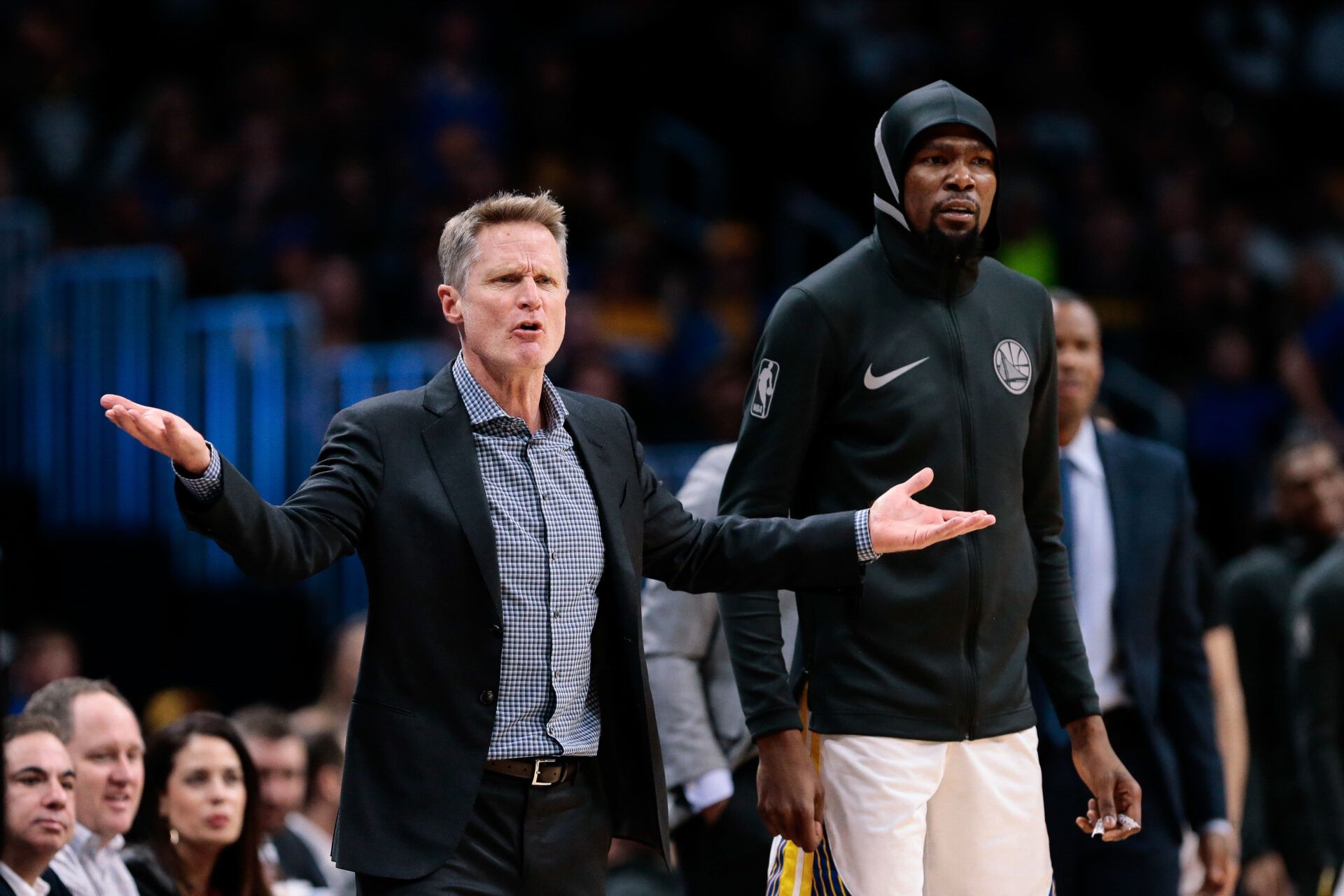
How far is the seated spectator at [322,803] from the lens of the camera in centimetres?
698

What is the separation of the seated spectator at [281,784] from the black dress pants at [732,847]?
2.03 meters

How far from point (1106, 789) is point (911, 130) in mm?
1435

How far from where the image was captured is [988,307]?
4059 mm

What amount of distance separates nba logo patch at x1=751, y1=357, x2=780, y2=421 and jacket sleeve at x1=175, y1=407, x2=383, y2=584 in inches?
32.9

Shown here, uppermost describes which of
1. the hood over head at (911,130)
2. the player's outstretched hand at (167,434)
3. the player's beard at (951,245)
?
the hood over head at (911,130)

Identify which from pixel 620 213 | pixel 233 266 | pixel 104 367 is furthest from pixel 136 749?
pixel 620 213

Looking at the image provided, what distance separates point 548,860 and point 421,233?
748 centimetres

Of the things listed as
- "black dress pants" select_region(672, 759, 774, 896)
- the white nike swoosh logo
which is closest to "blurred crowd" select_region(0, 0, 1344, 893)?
"black dress pants" select_region(672, 759, 774, 896)

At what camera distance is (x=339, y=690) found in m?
7.92

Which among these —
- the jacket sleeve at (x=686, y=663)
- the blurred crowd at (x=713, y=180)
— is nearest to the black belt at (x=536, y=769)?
the jacket sleeve at (x=686, y=663)

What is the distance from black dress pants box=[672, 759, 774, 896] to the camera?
500 cm

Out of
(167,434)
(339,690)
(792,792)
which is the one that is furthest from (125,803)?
(339,690)

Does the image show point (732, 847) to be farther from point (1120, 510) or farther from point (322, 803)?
point (322, 803)

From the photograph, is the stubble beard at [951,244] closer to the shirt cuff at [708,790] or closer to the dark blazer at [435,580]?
the dark blazer at [435,580]
